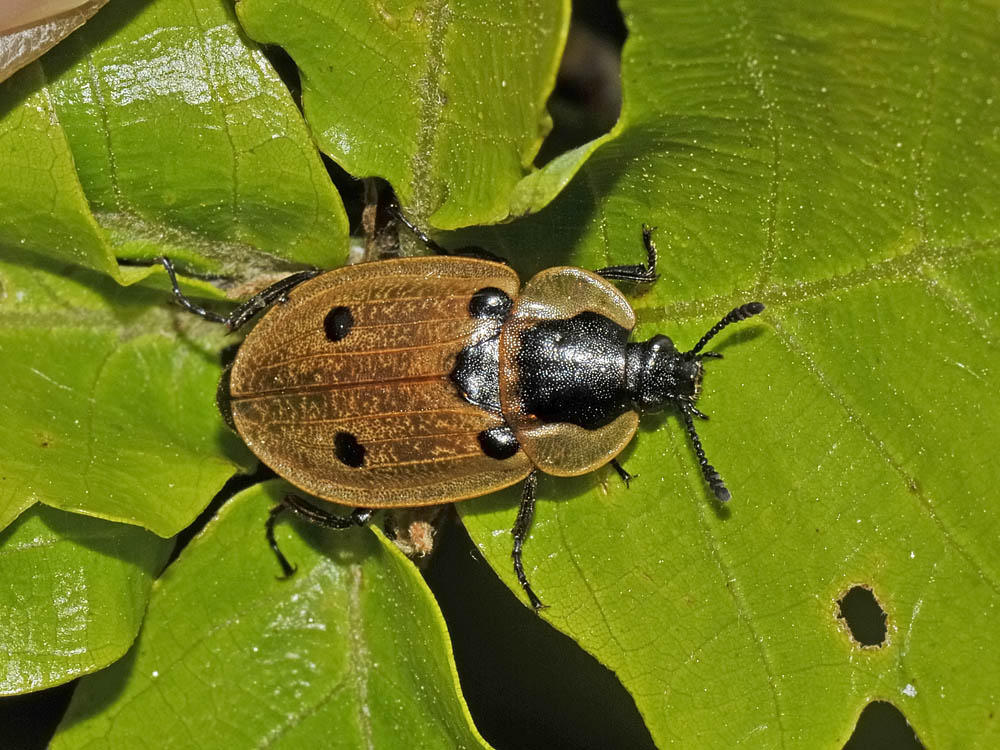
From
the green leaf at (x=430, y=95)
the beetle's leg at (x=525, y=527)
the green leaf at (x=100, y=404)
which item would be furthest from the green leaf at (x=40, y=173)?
the beetle's leg at (x=525, y=527)

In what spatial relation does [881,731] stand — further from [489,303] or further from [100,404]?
[100,404]

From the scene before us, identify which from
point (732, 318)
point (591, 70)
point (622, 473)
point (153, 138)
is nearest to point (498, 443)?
point (622, 473)

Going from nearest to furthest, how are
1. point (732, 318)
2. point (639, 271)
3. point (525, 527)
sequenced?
point (732, 318)
point (639, 271)
point (525, 527)

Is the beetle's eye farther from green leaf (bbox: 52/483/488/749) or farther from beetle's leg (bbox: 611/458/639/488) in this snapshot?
green leaf (bbox: 52/483/488/749)

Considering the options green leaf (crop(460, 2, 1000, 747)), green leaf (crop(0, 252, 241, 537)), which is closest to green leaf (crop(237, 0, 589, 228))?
green leaf (crop(460, 2, 1000, 747))

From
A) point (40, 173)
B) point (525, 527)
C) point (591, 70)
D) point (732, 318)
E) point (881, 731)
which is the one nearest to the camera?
point (40, 173)

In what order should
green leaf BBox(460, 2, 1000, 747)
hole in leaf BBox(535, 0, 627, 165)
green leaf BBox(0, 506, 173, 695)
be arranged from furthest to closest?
hole in leaf BBox(535, 0, 627, 165) → green leaf BBox(0, 506, 173, 695) → green leaf BBox(460, 2, 1000, 747)

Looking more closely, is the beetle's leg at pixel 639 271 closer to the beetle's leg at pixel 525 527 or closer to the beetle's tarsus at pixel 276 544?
the beetle's leg at pixel 525 527
